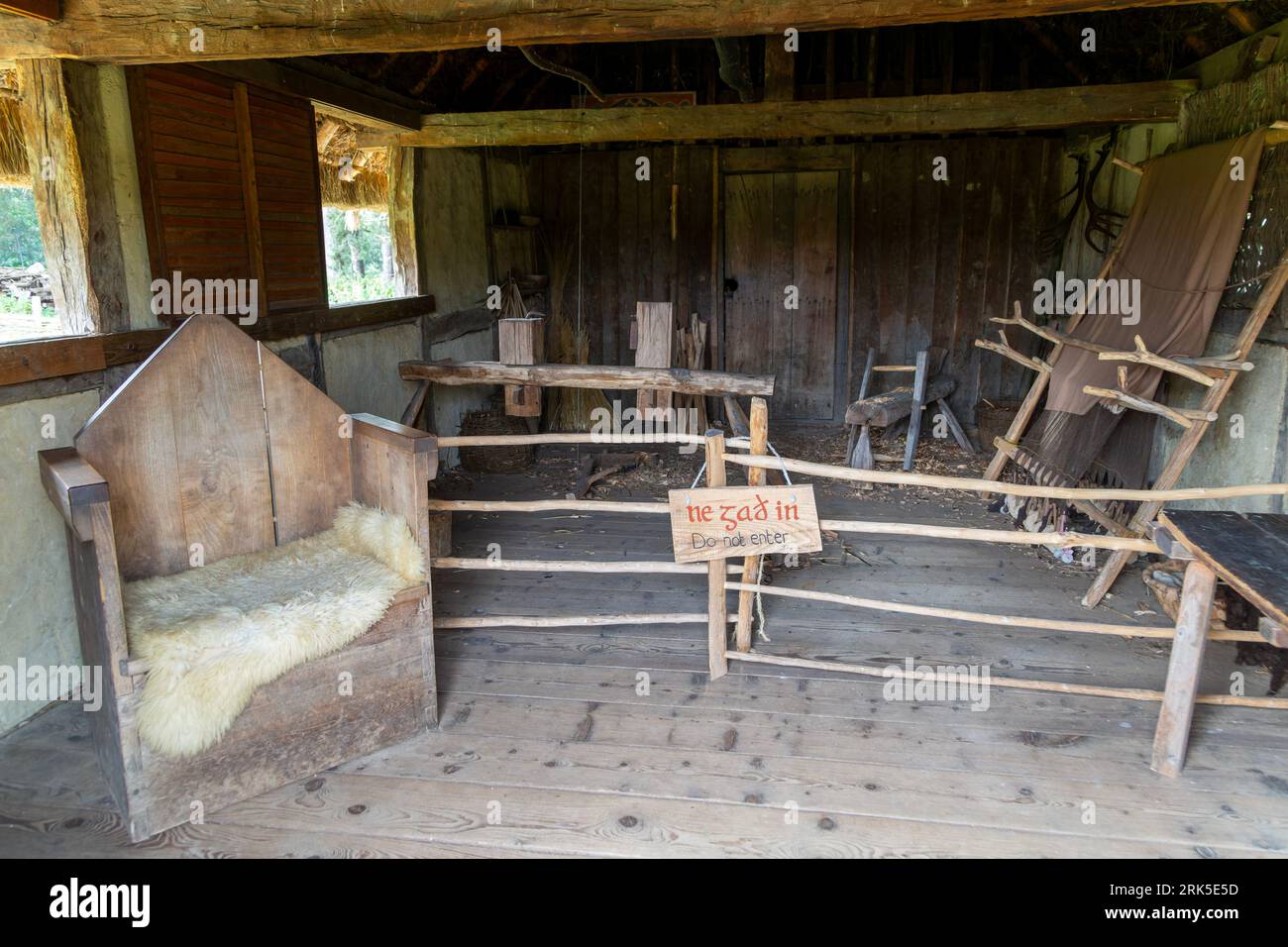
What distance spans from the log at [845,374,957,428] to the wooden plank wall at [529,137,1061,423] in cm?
61

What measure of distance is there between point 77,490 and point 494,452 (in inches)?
163

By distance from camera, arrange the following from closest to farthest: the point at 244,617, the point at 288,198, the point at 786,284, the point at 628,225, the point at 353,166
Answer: the point at 244,617 < the point at 288,198 < the point at 353,166 < the point at 786,284 < the point at 628,225

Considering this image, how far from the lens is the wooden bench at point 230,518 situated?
2318 millimetres

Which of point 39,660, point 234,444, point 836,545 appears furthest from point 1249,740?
point 39,660

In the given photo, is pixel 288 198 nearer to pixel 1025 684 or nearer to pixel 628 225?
pixel 628 225

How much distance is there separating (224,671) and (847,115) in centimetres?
444

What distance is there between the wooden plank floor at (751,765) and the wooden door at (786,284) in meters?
4.01

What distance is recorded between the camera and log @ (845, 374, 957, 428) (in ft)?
19.4

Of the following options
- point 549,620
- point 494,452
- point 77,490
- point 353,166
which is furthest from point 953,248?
point 77,490

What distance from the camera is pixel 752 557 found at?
3.32 meters

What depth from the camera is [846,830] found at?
2.44m

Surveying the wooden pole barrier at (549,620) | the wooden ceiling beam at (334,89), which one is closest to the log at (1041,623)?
the wooden pole barrier at (549,620)

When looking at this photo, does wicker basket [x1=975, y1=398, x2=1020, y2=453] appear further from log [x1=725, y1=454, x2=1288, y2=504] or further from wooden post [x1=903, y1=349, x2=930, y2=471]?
log [x1=725, y1=454, x2=1288, y2=504]

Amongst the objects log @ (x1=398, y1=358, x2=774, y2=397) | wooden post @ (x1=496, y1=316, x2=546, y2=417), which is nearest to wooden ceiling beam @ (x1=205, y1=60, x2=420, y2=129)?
wooden post @ (x1=496, y1=316, x2=546, y2=417)
